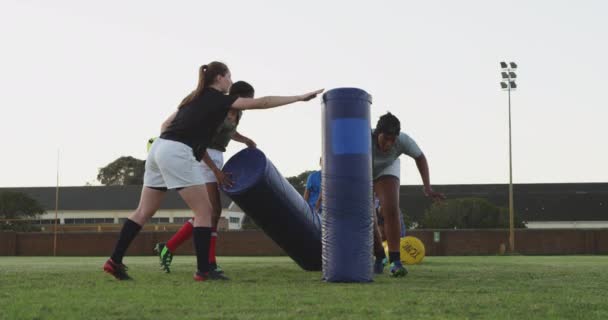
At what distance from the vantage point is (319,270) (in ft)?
29.9

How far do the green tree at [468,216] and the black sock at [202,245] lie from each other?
63.0 meters

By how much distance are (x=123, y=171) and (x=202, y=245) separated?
101051 millimetres

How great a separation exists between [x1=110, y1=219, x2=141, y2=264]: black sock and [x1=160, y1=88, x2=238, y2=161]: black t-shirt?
3.00 feet

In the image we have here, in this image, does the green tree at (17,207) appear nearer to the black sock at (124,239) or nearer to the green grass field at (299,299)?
the black sock at (124,239)

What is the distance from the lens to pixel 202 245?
268 inches

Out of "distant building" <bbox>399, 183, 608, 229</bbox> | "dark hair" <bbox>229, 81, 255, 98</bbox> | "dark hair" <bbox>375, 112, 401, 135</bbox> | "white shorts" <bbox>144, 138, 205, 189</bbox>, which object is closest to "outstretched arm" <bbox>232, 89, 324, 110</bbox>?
"white shorts" <bbox>144, 138, 205, 189</bbox>

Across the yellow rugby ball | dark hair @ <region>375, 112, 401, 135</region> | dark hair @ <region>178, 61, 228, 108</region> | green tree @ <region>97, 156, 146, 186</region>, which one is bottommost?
the yellow rugby ball

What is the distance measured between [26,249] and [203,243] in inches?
1564

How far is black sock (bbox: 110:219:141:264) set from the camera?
22.7 feet

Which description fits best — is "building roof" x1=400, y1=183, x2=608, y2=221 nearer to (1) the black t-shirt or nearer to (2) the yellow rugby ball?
(2) the yellow rugby ball

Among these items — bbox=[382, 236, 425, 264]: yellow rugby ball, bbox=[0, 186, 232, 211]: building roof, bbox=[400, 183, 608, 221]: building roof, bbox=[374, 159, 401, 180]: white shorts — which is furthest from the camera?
bbox=[0, 186, 232, 211]: building roof

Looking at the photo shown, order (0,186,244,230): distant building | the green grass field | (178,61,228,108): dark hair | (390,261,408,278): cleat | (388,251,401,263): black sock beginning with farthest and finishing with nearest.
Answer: (0,186,244,230): distant building
(388,251,401,263): black sock
(390,261,408,278): cleat
(178,61,228,108): dark hair
the green grass field

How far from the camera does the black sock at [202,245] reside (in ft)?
22.4

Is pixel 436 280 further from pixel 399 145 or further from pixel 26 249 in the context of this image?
pixel 26 249
